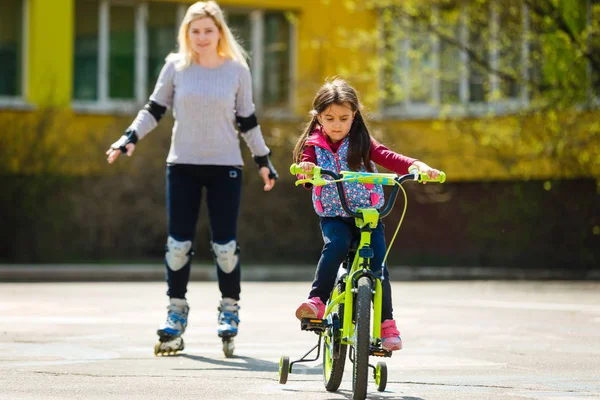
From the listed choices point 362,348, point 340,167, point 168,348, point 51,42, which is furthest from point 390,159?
point 51,42

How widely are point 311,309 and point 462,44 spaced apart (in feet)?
45.0

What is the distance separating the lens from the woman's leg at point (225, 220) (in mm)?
8203

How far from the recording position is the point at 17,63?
74.3 ft

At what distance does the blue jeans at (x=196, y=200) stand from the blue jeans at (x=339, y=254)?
192 centimetres

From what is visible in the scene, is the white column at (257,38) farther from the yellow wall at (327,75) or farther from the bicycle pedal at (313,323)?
the bicycle pedal at (313,323)

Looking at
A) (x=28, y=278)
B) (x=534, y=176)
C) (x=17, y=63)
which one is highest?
(x=17, y=63)

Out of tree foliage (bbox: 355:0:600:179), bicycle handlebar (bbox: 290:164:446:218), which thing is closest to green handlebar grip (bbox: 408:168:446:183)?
bicycle handlebar (bbox: 290:164:446:218)

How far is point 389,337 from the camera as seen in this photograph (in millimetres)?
6066

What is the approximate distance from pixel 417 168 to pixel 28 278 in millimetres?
11375

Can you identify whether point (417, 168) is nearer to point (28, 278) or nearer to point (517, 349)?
point (517, 349)

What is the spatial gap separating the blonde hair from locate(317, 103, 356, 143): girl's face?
1.99 meters

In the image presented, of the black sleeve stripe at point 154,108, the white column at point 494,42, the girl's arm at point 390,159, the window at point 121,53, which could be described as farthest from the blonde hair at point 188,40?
the window at point 121,53

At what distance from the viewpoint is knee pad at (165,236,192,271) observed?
8.23 m

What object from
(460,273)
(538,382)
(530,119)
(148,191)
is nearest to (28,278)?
(148,191)
